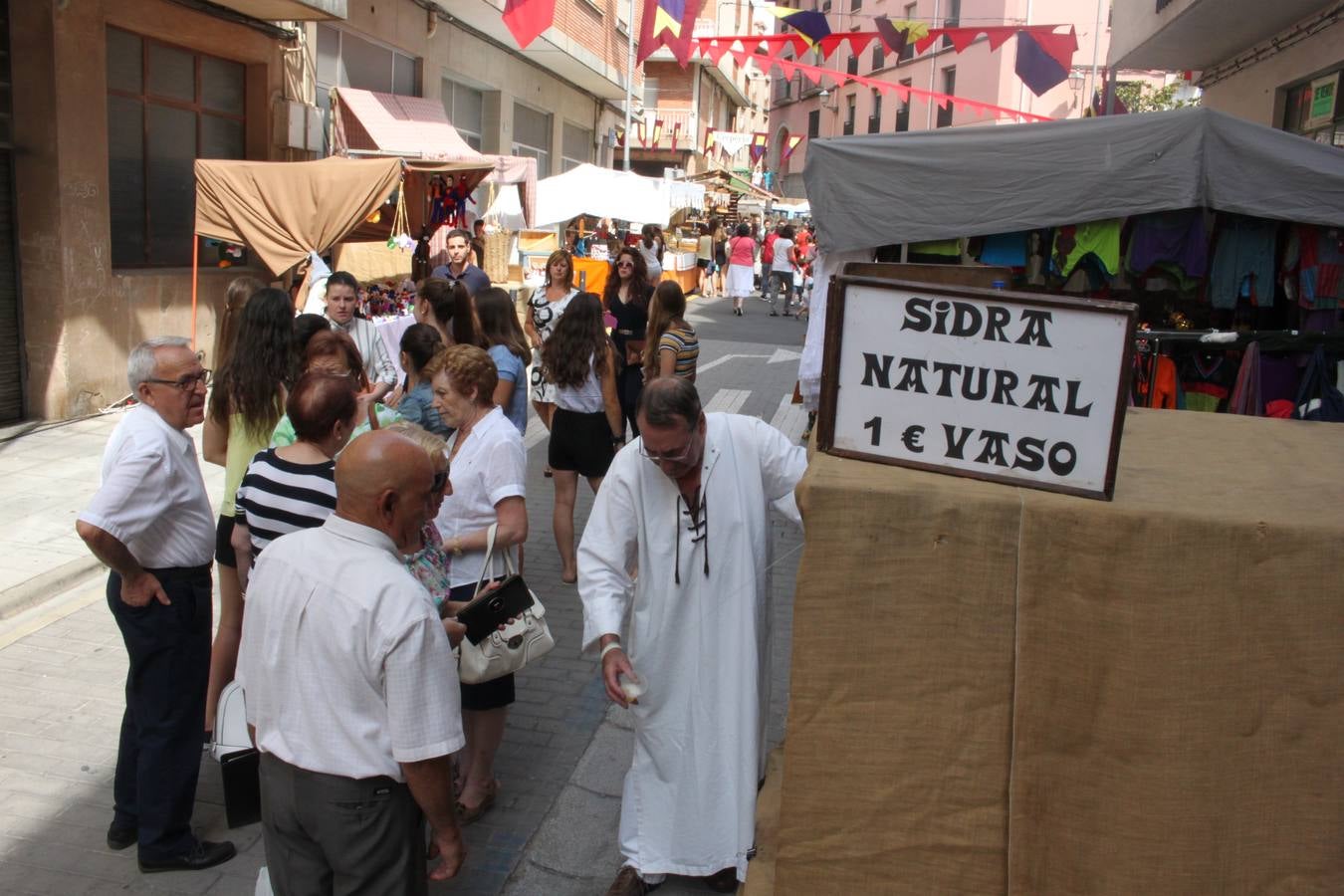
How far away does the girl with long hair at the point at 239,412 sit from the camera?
4.59 m

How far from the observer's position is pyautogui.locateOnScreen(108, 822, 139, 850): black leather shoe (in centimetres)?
398

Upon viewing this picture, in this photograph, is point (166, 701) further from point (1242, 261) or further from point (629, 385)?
point (1242, 261)

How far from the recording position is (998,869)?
1821mm

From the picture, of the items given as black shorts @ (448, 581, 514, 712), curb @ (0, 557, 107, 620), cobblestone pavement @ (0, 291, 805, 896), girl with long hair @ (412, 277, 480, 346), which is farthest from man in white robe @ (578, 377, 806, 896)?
curb @ (0, 557, 107, 620)

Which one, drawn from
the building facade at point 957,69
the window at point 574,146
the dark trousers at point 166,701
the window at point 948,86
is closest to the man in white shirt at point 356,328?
the dark trousers at point 166,701

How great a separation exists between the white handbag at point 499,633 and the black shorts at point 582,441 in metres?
3.44

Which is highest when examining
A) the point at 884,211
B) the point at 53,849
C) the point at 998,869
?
the point at 884,211

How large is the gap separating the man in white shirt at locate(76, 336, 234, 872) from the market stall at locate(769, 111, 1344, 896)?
255 cm

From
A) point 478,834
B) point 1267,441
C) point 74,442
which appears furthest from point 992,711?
point 74,442

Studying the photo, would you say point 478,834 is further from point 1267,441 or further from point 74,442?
point 74,442

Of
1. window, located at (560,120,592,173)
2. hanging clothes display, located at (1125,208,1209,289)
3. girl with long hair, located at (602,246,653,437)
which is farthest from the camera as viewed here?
window, located at (560,120,592,173)

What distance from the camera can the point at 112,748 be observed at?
479cm

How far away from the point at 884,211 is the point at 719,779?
14.1 feet

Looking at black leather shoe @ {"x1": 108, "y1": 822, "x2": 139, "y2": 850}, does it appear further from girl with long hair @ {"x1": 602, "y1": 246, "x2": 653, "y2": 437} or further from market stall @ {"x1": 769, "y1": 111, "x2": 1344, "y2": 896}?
girl with long hair @ {"x1": 602, "y1": 246, "x2": 653, "y2": 437}
